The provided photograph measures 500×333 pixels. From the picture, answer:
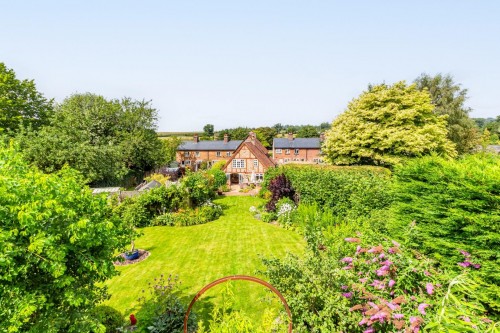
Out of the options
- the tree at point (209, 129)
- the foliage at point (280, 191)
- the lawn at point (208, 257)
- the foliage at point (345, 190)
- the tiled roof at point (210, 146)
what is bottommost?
the lawn at point (208, 257)

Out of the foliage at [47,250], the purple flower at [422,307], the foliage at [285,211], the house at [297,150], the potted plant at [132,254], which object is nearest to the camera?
the foliage at [47,250]

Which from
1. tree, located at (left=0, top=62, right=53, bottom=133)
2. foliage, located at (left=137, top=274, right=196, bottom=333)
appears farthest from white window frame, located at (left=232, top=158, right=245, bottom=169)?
foliage, located at (left=137, top=274, right=196, bottom=333)

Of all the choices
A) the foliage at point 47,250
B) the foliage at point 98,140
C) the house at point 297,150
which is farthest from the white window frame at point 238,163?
the foliage at point 47,250

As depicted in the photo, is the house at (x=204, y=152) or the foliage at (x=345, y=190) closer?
the foliage at (x=345, y=190)

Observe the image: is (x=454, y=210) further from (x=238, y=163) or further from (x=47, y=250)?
(x=238, y=163)

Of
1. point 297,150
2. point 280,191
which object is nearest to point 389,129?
point 280,191

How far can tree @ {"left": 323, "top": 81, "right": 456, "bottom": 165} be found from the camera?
22.4 meters

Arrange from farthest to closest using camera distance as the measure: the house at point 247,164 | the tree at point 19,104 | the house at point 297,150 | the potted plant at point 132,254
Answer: the house at point 297,150
the house at point 247,164
the tree at point 19,104
the potted plant at point 132,254

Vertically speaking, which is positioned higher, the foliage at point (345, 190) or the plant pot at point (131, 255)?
the foliage at point (345, 190)

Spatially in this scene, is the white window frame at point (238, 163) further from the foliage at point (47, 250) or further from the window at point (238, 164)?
the foliage at point (47, 250)

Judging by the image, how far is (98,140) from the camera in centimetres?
3372

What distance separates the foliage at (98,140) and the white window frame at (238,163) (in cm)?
1237

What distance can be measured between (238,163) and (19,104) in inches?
1183

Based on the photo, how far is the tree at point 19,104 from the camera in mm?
28812
